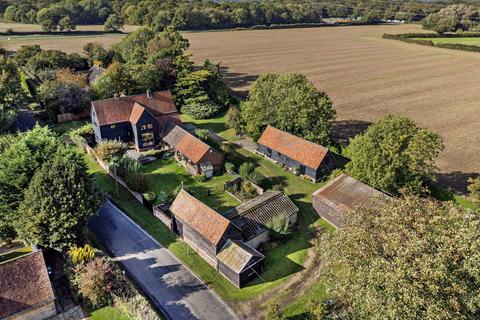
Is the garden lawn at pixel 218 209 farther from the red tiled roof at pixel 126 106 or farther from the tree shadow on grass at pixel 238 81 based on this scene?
the tree shadow on grass at pixel 238 81

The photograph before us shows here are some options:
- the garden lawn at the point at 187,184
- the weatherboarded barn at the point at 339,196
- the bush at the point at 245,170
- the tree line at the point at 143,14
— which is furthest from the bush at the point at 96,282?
the tree line at the point at 143,14

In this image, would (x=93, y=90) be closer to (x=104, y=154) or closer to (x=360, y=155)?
(x=104, y=154)

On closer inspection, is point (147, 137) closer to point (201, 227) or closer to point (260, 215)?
point (201, 227)

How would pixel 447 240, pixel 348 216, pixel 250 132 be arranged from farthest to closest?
pixel 250 132 → pixel 348 216 → pixel 447 240

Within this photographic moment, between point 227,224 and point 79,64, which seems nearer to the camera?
point 227,224

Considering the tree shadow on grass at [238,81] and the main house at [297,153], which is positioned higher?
the tree shadow on grass at [238,81]

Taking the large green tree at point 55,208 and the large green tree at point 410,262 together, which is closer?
the large green tree at point 410,262

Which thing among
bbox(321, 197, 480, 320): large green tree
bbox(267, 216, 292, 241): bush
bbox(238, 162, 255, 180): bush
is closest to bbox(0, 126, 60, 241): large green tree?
bbox(238, 162, 255, 180): bush

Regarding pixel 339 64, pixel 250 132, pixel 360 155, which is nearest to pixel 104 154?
pixel 250 132
